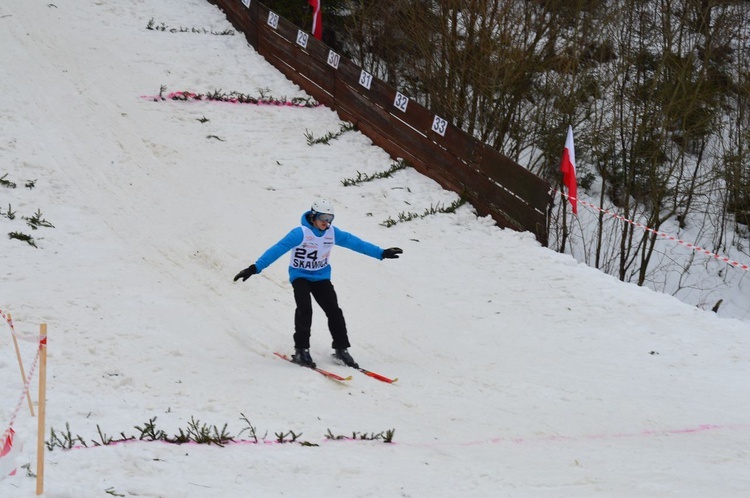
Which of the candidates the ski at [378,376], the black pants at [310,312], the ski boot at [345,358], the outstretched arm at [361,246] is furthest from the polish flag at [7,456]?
the outstretched arm at [361,246]

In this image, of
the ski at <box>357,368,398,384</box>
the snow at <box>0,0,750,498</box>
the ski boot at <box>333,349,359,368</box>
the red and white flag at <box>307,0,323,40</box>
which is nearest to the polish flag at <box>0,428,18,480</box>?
the snow at <box>0,0,750,498</box>

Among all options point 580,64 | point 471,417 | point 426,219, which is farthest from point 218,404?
point 580,64

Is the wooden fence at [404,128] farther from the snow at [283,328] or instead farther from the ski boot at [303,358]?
the ski boot at [303,358]

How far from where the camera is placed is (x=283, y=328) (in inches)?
361

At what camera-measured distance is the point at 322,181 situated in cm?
1380

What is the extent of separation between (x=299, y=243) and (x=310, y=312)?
68cm

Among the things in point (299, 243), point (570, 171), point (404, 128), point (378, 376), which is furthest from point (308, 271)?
point (404, 128)

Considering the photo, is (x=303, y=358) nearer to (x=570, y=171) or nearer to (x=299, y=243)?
(x=299, y=243)

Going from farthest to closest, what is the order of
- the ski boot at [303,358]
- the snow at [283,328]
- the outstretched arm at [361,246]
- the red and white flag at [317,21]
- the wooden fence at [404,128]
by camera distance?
the red and white flag at [317,21]
the wooden fence at [404,128]
the outstretched arm at [361,246]
the ski boot at [303,358]
the snow at [283,328]

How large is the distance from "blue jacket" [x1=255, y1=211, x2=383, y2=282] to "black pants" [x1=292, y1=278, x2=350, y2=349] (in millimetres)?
67

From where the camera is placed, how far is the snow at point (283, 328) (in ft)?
18.2

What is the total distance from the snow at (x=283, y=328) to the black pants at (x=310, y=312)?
39 centimetres

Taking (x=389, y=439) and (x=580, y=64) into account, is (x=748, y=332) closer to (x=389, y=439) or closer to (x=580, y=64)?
(x=389, y=439)

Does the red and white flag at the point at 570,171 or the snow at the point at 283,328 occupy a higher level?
the red and white flag at the point at 570,171
